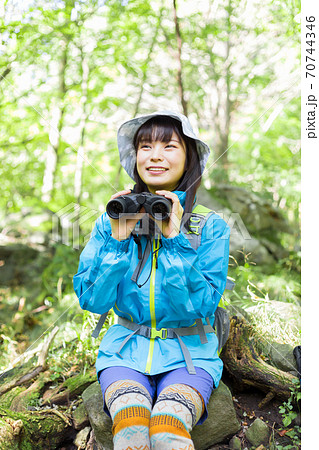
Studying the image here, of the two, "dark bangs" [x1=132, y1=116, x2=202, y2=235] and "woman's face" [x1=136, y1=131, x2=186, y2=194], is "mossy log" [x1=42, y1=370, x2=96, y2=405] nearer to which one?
"dark bangs" [x1=132, y1=116, x2=202, y2=235]

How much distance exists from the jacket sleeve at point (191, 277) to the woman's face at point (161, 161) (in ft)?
1.04

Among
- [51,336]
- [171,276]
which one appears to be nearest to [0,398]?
[51,336]

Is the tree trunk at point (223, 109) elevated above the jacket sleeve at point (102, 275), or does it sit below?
above

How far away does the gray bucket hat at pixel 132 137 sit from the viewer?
1485 millimetres

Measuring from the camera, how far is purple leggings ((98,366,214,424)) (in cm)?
124

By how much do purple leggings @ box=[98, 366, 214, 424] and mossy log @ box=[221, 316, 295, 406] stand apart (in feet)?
1.65

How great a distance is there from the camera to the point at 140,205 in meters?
1.30

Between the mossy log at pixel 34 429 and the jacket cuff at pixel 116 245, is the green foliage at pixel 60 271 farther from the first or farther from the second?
the jacket cuff at pixel 116 245

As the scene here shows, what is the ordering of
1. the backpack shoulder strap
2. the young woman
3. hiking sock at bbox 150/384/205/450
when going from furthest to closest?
the backpack shoulder strap, the young woman, hiking sock at bbox 150/384/205/450

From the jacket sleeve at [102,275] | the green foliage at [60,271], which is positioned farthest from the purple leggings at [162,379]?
the green foliage at [60,271]

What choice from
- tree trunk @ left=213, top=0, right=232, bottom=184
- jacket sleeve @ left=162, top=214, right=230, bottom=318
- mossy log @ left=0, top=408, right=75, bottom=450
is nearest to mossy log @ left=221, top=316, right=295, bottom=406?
jacket sleeve @ left=162, top=214, right=230, bottom=318

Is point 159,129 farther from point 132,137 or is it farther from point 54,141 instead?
point 54,141
